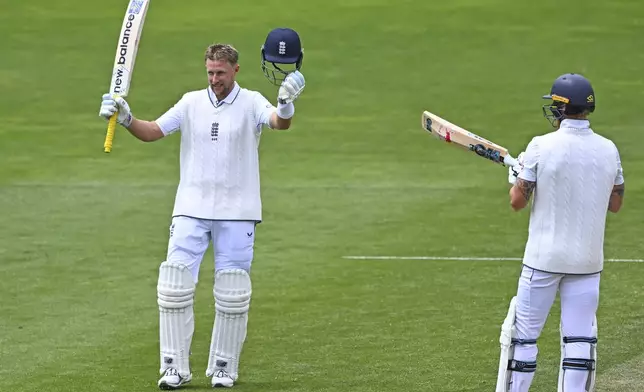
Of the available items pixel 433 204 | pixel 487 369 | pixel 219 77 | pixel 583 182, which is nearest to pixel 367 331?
pixel 487 369

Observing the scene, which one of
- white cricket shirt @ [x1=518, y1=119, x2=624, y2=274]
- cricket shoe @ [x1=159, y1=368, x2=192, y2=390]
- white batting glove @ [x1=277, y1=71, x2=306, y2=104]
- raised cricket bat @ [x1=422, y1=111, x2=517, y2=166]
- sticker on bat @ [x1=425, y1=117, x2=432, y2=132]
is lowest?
cricket shoe @ [x1=159, y1=368, x2=192, y2=390]

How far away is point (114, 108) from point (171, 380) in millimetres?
1760

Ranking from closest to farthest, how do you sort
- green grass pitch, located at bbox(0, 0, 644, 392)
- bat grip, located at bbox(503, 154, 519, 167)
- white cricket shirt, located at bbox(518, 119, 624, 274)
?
white cricket shirt, located at bbox(518, 119, 624, 274) → bat grip, located at bbox(503, 154, 519, 167) → green grass pitch, located at bbox(0, 0, 644, 392)

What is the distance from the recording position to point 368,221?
576 inches

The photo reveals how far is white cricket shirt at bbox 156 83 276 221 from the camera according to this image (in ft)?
30.3

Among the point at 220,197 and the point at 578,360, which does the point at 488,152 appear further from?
the point at 220,197

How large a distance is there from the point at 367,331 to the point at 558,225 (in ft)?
9.94

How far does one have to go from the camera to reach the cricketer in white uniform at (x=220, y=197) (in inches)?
359

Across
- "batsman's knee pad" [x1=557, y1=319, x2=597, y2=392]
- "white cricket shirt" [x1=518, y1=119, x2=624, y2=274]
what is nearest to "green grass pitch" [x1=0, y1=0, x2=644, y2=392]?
"batsman's knee pad" [x1=557, y1=319, x2=597, y2=392]

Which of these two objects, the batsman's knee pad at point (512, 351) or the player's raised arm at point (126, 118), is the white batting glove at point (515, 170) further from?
the player's raised arm at point (126, 118)

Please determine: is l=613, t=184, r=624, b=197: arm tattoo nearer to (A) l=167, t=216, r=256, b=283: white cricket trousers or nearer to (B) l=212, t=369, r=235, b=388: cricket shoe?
(A) l=167, t=216, r=256, b=283: white cricket trousers

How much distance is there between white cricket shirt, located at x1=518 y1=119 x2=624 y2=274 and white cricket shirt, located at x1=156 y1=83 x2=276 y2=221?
6.88 ft

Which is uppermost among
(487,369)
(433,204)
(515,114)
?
(515,114)

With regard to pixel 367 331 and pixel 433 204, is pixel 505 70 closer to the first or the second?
pixel 433 204
